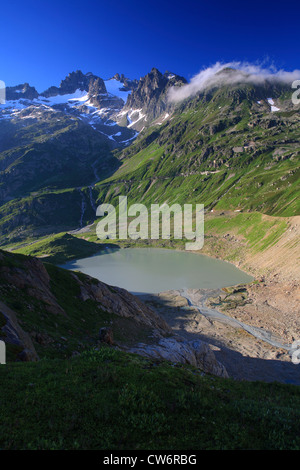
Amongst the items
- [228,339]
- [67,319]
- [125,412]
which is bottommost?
[228,339]

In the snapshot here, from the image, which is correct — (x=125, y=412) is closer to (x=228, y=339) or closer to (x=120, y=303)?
(x=120, y=303)

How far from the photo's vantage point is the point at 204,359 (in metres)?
35.4

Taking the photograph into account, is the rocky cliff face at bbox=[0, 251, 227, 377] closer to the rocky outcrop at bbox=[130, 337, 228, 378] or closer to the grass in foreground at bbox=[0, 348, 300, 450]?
the rocky outcrop at bbox=[130, 337, 228, 378]

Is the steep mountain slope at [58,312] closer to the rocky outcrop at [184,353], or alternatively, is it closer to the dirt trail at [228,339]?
the rocky outcrop at [184,353]

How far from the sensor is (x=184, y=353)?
3281 centimetres

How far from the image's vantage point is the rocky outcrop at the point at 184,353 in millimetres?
29453

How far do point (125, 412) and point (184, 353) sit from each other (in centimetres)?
2426

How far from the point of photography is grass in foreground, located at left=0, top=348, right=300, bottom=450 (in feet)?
30.6

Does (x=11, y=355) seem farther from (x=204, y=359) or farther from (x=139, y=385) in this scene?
(x=204, y=359)

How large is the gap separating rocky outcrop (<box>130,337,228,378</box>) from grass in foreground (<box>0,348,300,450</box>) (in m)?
15.2

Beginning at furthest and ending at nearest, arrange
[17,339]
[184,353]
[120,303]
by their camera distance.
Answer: [120,303] → [184,353] → [17,339]

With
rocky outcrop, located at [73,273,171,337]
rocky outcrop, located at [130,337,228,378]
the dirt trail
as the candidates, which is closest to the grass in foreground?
rocky outcrop, located at [130,337,228,378]

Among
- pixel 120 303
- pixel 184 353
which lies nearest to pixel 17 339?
pixel 184 353
